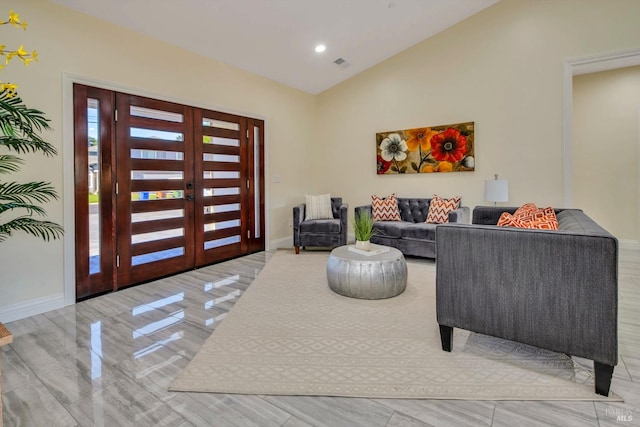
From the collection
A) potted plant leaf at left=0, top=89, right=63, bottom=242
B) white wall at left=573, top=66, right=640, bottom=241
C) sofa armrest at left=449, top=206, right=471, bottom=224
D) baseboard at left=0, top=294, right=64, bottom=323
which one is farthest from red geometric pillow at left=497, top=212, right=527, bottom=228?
white wall at left=573, top=66, right=640, bottom=241

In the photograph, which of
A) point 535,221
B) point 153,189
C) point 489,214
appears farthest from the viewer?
point 153,189

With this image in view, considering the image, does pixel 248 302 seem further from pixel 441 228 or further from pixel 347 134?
pixel 347 134

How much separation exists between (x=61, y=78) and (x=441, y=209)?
4.69 meters

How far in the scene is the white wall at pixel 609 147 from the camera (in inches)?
197

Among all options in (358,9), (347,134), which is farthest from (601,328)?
(347,134)

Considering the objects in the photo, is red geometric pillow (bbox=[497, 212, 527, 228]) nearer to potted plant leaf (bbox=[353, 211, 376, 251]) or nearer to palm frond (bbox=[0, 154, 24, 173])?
potted plant leaf (bbox=[353, 211, 376, 251])

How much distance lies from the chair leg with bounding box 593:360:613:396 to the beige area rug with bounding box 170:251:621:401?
0.16ft

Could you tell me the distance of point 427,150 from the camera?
536 cm

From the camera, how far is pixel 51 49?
117 inches

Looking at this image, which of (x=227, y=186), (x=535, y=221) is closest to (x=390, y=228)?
(x=227, y=186)

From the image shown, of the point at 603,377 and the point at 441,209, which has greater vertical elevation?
the point at 441,209

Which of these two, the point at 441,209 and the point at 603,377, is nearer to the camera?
the point at 603,377

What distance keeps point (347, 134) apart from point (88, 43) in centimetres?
407

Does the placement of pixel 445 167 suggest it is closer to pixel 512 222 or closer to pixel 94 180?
pixel 512 222
